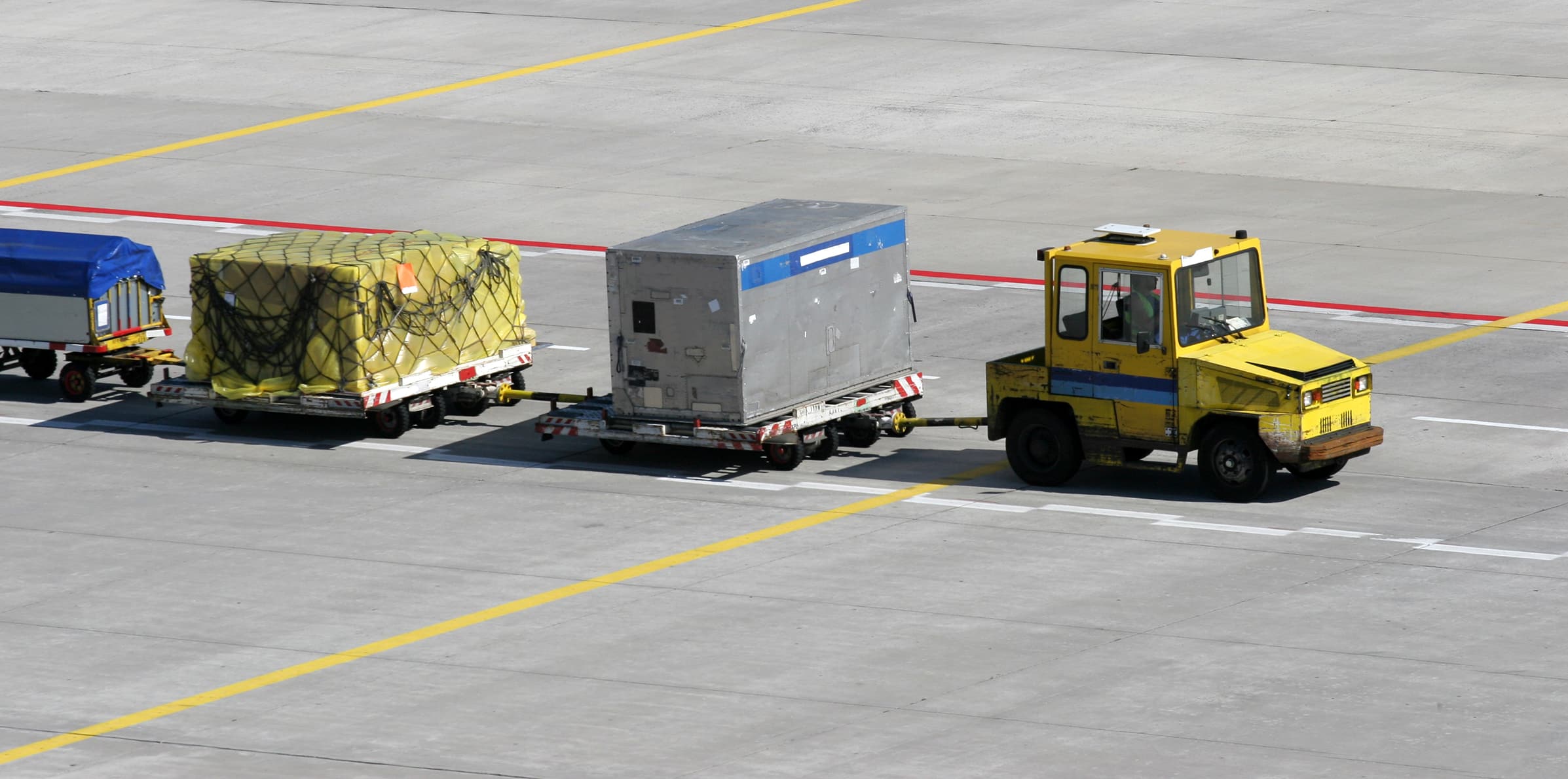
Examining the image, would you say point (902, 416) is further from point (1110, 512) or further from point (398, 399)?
point (398, 399)

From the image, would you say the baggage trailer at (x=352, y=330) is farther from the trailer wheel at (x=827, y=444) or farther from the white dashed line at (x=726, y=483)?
the trailer wheel at (x=827, y=444)

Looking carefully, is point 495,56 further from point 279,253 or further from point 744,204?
point 279,253

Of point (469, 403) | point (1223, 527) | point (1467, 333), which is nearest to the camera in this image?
point (1223, 527)

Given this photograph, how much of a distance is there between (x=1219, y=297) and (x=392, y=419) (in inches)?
356

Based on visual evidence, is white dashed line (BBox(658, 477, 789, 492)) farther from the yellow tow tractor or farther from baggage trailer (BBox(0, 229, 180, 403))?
baggage trailer (BBox(0, 229, 180, 403))

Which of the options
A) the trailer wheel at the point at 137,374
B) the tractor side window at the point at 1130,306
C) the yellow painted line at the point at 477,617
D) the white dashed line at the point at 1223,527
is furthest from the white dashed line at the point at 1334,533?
the trailer wheel at the point at 137,374

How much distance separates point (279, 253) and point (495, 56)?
24844 millimetres

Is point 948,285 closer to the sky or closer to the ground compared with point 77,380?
closer to the sky

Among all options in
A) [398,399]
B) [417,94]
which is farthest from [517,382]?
[417,94]

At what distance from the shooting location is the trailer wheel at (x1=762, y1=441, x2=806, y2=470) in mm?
24797

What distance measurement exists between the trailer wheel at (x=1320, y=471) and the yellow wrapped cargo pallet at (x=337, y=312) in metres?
9.16

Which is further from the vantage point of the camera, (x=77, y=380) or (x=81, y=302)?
(x=77, y=380)

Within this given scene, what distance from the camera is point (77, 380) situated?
28703mm

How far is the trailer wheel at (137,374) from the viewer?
28.7 m
